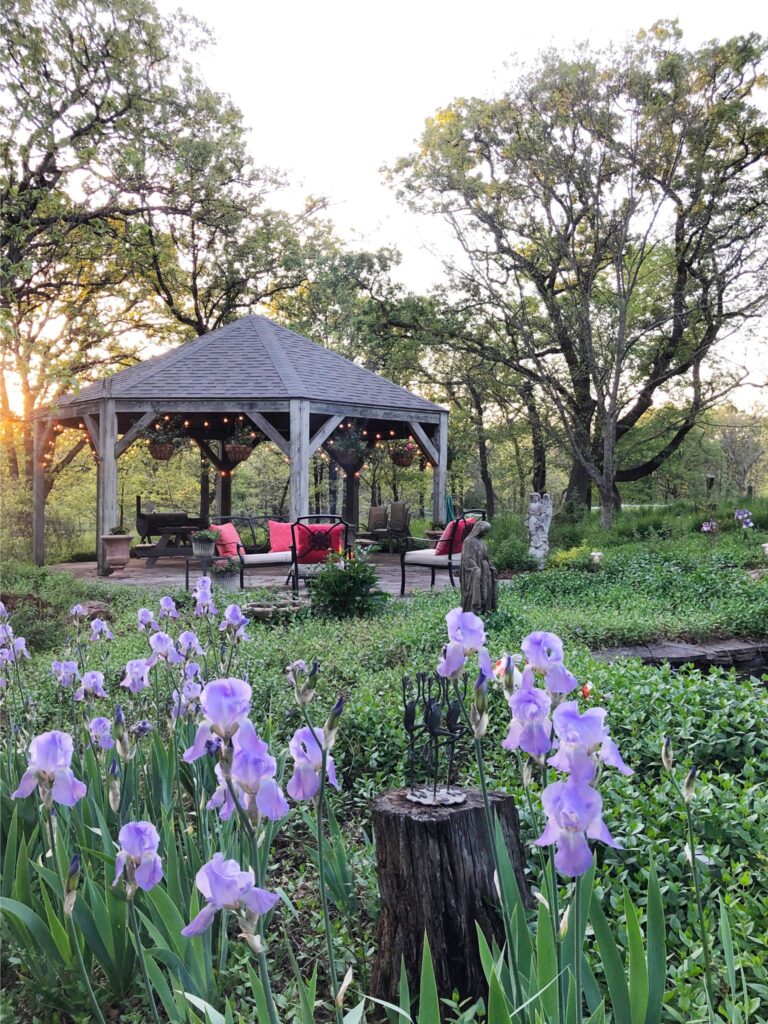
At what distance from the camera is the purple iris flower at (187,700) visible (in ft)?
6.22

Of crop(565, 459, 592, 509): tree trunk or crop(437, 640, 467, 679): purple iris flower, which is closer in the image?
crop(437, 640, 467, 679): purple iris flower

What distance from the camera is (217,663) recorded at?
11.7 ft

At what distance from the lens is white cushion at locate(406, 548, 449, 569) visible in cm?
898

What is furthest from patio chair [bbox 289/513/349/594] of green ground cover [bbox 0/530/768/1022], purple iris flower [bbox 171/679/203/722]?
purple iris flower [bbox 171/679/203/722]

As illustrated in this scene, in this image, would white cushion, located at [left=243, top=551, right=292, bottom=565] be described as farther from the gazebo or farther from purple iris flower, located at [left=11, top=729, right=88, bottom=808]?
purple iris flower, located at [left=11, top=729, right=88, bottom=808]

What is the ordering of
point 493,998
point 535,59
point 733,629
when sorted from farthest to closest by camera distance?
point 535,59
point 733,629
point 493,998

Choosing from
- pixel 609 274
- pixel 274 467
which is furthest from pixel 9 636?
pixel 274 467

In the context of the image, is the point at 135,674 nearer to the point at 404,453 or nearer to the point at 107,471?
the point at 107,471

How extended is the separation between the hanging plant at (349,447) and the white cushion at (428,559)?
6213mm

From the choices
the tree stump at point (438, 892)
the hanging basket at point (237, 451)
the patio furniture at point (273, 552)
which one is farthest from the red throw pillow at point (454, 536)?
the hanging basket at point (237, 451)

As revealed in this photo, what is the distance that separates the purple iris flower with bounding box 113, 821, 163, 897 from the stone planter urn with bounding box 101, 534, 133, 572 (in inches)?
462

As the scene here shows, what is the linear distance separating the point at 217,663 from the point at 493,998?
2676mm

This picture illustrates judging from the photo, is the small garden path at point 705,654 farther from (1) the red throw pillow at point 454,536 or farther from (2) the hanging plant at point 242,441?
(2) the hanging plant at point 242,441

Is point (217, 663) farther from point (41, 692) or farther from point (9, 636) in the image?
point (41, 692)
